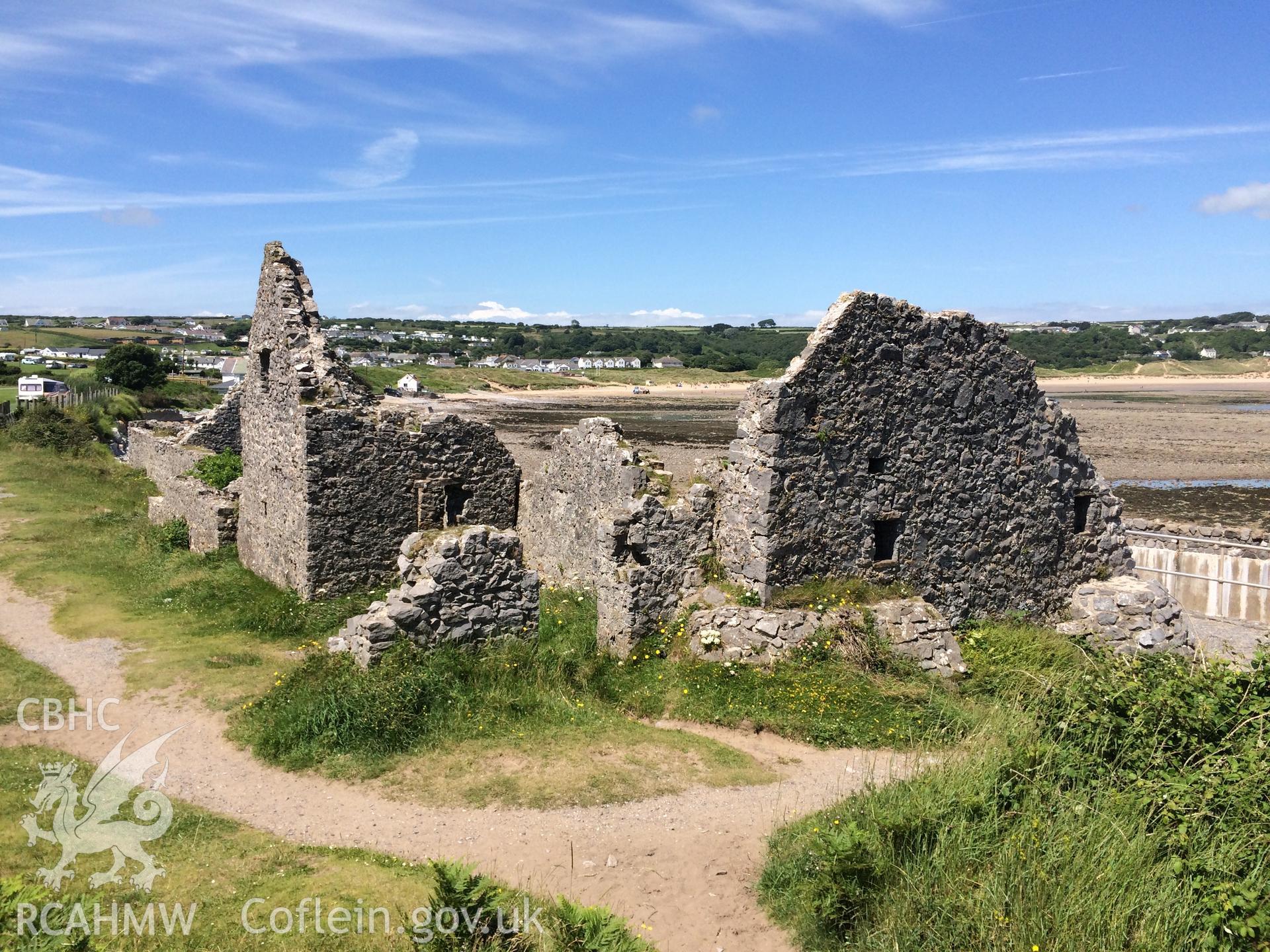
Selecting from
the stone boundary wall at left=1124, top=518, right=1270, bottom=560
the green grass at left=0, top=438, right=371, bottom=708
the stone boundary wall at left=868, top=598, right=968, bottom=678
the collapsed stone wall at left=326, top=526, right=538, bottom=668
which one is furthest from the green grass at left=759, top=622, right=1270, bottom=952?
the stone boundary wall at left=1124, top=518, right=1270, bottom=560

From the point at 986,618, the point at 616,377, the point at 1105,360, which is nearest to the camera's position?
the point at 986,618

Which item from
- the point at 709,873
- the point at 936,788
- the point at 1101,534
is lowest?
the point at 709,873

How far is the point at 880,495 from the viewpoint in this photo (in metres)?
12.4

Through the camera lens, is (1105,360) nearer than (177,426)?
No

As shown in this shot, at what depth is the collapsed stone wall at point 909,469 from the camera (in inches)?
465

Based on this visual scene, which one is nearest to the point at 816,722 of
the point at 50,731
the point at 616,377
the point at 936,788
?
the point at 936,788

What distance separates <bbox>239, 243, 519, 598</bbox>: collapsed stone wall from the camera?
14.8 metres

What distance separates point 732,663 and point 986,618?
15.8 ft

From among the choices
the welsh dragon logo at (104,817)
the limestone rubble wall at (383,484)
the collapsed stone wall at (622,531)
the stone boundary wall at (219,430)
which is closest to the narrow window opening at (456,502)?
the limestone rubble wall at (383,484)

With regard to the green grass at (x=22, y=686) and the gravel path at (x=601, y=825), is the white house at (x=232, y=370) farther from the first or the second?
the gravel path at (x=601, y=825)

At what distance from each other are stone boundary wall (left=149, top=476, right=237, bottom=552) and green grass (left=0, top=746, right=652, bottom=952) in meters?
9.93

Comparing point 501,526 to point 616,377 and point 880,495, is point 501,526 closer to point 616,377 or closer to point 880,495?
point 880,495

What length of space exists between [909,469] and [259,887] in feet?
31.7

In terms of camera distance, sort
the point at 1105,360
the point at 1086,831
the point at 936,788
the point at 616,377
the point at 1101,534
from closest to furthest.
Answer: the point at 1086,831, the point at 936,788, the point at 1101,534, the point at 616,377, the point at 1105,360
